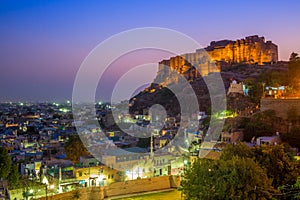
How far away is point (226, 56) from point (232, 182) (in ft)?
135

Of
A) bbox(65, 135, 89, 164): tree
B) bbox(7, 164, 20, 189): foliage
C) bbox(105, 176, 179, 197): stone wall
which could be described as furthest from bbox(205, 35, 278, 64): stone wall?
bbox(7, 164, 20, 189): foliage

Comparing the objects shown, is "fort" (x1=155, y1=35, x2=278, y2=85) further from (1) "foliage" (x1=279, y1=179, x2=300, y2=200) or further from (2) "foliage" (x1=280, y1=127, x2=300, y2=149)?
(1) "foliage" (x1=279, y1=179, x2=300, y2=200)

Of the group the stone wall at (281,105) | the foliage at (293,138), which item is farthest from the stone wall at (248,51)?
the foliage at (293,138)

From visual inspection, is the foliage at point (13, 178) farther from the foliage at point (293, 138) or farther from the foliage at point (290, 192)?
the foliage at point (293, 138)

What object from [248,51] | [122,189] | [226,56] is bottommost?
[122,189]

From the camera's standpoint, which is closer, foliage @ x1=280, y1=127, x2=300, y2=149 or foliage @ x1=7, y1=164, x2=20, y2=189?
foliage @ x1=7, y1=164, x2=20, y2=189

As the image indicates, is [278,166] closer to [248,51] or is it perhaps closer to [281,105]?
[281,105]

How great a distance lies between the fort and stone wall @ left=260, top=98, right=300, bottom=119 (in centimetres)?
2379

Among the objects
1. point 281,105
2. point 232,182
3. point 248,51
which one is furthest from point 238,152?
point 248,51

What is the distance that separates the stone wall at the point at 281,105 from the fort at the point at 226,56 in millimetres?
23786

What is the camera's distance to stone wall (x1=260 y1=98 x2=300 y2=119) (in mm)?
17703

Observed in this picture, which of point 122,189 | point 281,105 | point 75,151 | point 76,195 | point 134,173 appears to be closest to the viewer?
point 76,195

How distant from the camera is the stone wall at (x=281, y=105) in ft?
58.1

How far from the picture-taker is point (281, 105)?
18281 mm
